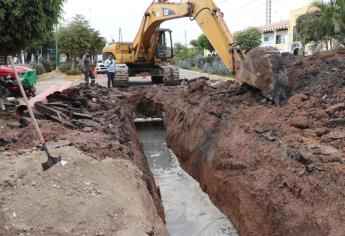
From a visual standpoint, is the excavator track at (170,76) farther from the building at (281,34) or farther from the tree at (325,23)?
the building at (281,34)

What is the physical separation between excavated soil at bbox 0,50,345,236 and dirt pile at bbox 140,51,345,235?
0.06 feet

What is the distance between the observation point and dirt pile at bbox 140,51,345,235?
6223 millimetres

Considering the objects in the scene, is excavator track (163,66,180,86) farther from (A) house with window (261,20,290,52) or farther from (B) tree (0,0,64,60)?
(A) house with window (261,20,290,52)

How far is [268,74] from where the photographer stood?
11148 mm

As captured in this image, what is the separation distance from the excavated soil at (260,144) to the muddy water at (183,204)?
8.3 inches

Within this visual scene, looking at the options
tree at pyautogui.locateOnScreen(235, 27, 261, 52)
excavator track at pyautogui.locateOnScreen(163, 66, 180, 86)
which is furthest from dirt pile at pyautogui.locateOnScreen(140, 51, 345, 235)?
tree at pyautogui.locateOnScreen(235, 27, 261, 52)

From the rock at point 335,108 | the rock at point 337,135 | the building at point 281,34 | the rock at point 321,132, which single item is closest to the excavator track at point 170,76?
the rock at point 335,108

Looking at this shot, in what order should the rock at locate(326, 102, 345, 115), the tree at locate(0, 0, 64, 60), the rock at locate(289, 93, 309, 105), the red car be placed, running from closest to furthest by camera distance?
the rock at locate(326, 102, 345, 115) < the rock at locate(289, 93, 309, 105) < the tree at locate(0, 0, 64, 60) < the red car

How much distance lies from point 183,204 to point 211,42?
5108 mm

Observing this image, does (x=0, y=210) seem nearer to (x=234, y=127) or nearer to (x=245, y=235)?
(x=245, y=235)

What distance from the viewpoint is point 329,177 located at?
617 cm

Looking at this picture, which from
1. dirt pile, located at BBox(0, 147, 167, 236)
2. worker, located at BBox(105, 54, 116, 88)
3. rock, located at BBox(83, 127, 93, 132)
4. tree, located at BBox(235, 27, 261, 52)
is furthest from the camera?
tree, located at BBox(235, 27, 261, 52)

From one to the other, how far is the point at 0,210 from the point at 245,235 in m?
4.12

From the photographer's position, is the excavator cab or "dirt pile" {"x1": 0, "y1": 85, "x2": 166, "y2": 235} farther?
the excavator cab
